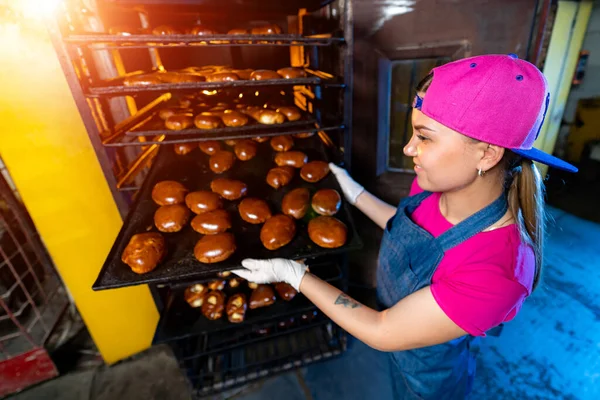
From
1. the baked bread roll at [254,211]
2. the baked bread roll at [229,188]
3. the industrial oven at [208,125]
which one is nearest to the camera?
the industrial oven at [208,125]

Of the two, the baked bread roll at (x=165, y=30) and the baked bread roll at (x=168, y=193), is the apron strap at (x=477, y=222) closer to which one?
the baked bread roll at (x=168, y=193)

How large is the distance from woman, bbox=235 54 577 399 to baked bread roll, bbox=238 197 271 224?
31 centimetres

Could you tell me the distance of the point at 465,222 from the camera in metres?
1.29

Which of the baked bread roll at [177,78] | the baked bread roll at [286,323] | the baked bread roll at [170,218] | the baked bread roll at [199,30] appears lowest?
the baked bread roll at [286,323]

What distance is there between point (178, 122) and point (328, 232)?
1.24 meters

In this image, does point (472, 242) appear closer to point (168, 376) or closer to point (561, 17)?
point (168, 376)

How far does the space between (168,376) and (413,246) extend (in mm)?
2549

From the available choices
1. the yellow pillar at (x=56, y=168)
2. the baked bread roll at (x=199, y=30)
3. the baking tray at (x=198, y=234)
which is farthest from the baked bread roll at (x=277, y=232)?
the baked bread roll at (x=199, y=30)

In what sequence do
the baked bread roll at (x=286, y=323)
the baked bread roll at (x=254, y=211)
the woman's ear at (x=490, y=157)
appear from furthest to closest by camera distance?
the baked bread roll at (x=286, y=323) → the baked bread roll at (x=254, y=211) → the woman's ear at (x=490, y=157)

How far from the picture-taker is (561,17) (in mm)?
3240

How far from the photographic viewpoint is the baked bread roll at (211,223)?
1692 millimetres

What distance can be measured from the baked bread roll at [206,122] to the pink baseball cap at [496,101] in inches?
54.5

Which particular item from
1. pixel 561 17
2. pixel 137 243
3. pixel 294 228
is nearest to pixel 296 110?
pixel 294 228

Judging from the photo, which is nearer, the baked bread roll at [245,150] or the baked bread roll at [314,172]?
the baked bread roll at [314,172]
